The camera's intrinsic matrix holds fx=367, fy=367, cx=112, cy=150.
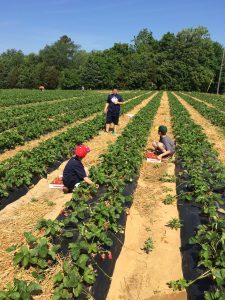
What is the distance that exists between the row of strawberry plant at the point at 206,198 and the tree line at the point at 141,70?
6244cm

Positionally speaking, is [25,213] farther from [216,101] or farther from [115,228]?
[216,101]

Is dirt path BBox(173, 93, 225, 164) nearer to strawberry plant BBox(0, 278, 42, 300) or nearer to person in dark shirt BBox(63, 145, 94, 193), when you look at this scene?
person in dark shirt BBox(63, 145, 94, 193)

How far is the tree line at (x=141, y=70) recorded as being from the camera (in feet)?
242

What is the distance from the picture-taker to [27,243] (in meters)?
5.29

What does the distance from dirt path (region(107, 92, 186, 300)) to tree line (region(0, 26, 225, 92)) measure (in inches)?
2619

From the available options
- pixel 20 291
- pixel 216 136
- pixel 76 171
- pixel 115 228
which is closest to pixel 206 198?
pixel 115 228

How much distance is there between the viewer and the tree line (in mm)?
73812

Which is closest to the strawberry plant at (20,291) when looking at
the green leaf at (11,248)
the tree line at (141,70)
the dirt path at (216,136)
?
the green leaf at (11,248)

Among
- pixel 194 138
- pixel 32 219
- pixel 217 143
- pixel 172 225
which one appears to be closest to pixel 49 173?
pixel 32 219

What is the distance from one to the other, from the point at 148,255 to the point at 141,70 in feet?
233

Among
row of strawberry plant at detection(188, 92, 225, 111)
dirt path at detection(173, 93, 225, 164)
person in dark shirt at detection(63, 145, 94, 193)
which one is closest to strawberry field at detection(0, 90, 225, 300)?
person in dark shirt at detection(63, 145, 94, 193)

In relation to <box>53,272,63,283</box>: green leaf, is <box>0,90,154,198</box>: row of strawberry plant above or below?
above

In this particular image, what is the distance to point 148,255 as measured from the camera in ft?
17.9

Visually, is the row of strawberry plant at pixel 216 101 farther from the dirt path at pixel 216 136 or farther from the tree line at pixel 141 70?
the tree line at pixel 141 70
